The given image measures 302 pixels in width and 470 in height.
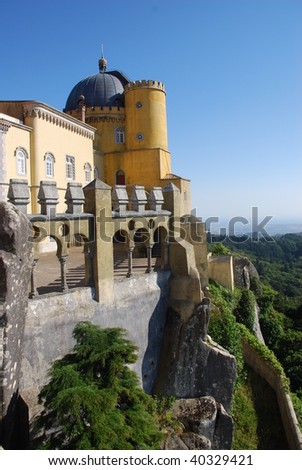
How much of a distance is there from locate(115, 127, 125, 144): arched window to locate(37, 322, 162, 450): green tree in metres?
24.3

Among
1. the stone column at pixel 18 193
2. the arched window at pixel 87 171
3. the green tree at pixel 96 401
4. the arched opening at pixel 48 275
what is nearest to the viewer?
the green tree at pixel 96 401

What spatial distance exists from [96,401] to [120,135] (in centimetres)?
2639

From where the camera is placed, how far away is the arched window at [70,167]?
80.8 feet

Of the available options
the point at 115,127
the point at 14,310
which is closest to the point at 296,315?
the point at 115,127

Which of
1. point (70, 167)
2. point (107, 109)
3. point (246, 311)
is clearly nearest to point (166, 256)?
point (246, 311)

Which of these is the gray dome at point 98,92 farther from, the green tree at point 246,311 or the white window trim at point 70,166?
the green tree at point 246,311

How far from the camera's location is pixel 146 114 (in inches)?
1110

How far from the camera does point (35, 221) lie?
350 inches

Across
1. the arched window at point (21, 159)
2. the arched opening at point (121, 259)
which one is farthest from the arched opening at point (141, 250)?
the arched window at point (21, 159)

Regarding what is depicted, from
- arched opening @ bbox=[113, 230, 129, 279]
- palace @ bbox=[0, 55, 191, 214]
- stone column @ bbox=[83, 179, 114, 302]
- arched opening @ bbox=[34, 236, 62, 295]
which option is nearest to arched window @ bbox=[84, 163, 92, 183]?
palace @ bbox=[0, 55, 191, 214]

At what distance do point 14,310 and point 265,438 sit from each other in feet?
35.8

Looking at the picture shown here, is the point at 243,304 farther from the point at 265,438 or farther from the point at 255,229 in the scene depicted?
the point at 265,438

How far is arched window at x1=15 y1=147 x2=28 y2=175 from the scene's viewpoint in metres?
20.4

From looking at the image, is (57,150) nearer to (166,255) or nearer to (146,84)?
(146,84)
